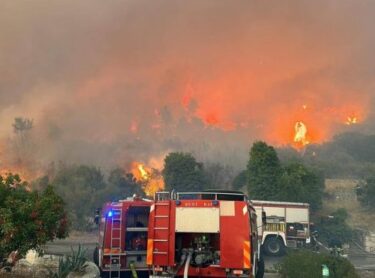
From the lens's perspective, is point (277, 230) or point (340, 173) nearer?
point (277, 230)

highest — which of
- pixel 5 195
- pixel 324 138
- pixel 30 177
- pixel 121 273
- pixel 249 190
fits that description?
pixel 324 138

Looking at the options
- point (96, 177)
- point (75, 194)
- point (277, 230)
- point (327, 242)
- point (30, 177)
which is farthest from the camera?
point (30, 177)

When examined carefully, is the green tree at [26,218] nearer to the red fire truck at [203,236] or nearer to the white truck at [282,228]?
the red fire truck at [203,236]

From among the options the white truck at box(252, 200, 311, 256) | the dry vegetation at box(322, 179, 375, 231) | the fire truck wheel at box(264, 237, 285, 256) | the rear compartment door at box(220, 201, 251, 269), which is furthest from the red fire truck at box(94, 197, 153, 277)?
the dry vegetation at box(322, 179, 375, 231)

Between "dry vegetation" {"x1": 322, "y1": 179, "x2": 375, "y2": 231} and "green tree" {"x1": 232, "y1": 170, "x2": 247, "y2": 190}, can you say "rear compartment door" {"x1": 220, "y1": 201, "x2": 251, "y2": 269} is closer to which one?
"dry vegetation" {"x1": 322, "y1": 179, "x2": 375, "y2": 231}

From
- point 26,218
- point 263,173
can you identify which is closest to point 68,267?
point 26,218

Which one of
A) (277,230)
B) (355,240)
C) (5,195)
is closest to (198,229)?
(5,195)

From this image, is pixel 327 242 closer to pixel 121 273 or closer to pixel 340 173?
pixel 121 273

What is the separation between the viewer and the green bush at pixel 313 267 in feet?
47.6

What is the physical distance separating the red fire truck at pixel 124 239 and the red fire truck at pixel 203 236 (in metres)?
2.94

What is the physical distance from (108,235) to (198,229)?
4297 mm

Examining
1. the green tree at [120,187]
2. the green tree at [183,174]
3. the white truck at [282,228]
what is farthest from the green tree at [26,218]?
the green tree at [120,187]

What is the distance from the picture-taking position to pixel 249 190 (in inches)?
1547

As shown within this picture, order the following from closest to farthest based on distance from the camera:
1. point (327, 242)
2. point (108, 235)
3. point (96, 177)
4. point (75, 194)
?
point (108, 235)
point (327, 242)
point (75, 194)
point (96, 177)
